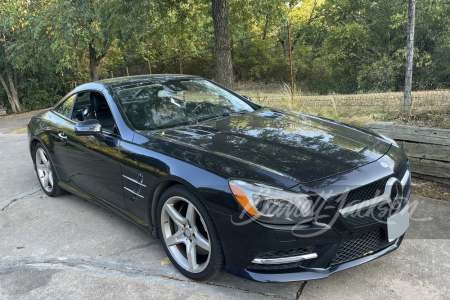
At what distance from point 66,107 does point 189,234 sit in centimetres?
266

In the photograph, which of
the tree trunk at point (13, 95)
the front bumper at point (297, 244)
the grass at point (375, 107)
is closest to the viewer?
the front bumper at point (297, 244)

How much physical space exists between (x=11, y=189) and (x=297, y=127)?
4287mm

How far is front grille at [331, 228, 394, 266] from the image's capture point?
7.57 feet

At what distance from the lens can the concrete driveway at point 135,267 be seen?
2.55 metres

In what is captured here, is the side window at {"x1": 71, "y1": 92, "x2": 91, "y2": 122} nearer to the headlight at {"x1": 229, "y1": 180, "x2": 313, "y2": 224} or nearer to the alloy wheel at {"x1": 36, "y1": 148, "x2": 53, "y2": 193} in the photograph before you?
the alloy wheel at {"x1": 36, "y1": 148, "x2": 53, "y2": 193}

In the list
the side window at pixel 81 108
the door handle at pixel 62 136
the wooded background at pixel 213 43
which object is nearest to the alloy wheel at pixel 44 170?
the door handle at pixel 62 136

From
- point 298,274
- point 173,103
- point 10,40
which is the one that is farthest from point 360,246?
point 10,40

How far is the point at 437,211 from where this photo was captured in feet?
11.8

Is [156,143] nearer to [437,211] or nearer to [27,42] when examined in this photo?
[437,211]

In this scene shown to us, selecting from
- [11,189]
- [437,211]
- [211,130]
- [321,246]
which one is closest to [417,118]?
[437,211]

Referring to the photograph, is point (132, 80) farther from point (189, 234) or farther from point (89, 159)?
point (189, 234)

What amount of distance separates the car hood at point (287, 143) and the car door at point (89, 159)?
1.76 ft

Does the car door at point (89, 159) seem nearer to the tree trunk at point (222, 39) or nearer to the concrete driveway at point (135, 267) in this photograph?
the concrete driveway at point (135, 267)

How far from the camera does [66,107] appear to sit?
4.43 metres
